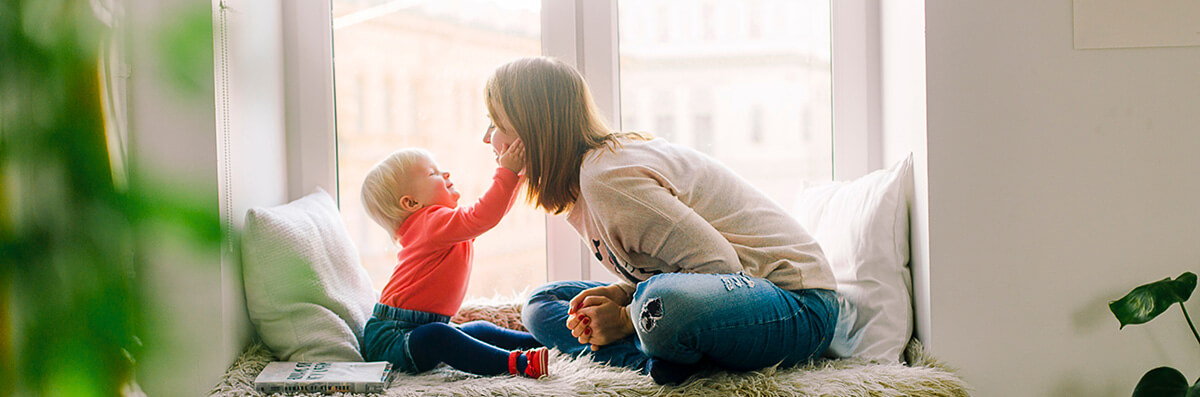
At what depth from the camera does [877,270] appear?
1.39 meters

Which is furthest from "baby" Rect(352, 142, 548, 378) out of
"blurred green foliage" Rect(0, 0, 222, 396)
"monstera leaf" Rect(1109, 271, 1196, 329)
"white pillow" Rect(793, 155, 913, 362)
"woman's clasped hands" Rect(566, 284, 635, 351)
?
"monstera leaf" Rect(1109, 271, 1196, 329)

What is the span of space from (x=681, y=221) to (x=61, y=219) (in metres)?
0.91

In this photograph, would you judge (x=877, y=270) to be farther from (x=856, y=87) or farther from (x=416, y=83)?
(x=416, y=83)

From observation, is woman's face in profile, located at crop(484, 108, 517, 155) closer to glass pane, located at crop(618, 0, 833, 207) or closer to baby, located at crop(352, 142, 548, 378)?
baby, located at crop(352, 142, 548, 378)

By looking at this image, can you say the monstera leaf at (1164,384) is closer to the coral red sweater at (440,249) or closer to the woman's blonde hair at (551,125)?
the woman's blonde hair at (551,125)

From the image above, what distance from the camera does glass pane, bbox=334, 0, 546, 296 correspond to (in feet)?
5.71

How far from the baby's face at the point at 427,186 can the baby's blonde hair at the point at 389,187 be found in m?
0.01

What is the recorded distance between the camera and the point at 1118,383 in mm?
1308

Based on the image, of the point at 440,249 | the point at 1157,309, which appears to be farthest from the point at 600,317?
the point at 1157,309

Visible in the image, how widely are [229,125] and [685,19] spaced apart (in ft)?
3.31

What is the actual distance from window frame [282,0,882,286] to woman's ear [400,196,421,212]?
32 centimetres

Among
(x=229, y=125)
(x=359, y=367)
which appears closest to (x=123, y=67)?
(x=229, y=125)

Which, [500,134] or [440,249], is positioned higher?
[500,134]

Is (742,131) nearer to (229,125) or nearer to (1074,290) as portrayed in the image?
(1074,290)
